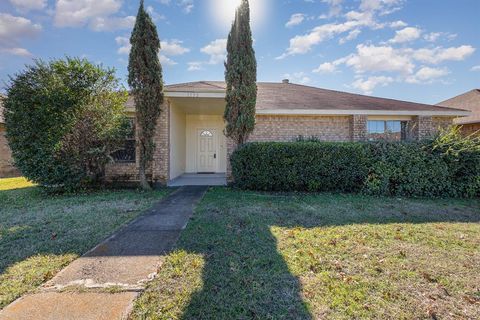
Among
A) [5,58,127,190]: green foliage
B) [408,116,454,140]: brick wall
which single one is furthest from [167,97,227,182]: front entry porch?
[408,116,454,140]: brick wall

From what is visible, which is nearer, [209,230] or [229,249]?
[229,249]

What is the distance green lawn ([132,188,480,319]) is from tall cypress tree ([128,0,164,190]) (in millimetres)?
4299

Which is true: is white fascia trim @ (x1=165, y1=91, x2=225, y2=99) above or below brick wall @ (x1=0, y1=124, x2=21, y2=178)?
above

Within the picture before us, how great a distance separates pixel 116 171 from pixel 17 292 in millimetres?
7424

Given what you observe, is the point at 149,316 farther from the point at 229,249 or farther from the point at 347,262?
the point at 347,262

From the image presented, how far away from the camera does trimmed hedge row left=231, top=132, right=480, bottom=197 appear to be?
24.7ft

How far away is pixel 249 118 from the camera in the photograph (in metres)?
8.52

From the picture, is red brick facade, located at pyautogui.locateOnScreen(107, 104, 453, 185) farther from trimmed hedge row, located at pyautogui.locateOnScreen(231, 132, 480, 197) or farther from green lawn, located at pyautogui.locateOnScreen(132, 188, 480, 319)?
green lawn, located at pyautogui.locateOnScreen(132, 188, 480, 319)

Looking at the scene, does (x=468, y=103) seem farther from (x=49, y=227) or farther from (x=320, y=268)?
(x=49, y=227)

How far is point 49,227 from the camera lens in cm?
447

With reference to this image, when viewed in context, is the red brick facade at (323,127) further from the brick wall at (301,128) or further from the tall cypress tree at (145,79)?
the tall cypress tree at (145,79)

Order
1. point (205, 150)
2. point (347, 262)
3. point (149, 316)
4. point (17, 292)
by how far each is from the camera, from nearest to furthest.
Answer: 1. point (149, 316)
2. point (17, 292)
3. point (347, 262)
4. point (205, 150)

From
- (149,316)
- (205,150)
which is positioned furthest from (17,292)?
(205,150)

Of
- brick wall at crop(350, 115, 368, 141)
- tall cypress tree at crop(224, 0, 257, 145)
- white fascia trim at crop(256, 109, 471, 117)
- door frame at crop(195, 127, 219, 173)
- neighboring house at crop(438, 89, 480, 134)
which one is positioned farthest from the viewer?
neighboring house at crop(438, 89, 480, 134)
